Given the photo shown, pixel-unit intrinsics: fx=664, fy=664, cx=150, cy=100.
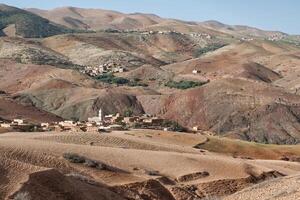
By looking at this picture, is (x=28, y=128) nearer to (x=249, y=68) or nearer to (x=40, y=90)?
(x=40, y=90)

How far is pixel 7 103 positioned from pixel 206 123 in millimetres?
39643

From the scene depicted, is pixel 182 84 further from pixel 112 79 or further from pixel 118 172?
pixel 118 172

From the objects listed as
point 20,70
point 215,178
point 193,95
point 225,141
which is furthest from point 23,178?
point 20,70

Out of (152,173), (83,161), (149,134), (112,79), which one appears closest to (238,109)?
(112,79)

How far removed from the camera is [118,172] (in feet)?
127

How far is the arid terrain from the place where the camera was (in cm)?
2931

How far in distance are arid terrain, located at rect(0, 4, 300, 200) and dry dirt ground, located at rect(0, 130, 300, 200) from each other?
79 millimetres

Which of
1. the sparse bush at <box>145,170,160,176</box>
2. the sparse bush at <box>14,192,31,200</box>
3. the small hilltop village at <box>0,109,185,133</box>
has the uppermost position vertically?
the sparse bush at <box>14,192,31,200</box>

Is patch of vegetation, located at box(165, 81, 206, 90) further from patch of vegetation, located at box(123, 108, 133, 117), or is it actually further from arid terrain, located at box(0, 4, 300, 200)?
patch of vegetation, located at box(123, 108, 133, 117)

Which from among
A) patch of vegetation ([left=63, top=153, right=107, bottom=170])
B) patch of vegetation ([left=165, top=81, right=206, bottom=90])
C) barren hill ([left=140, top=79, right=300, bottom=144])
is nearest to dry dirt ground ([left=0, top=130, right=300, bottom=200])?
patch of vegetation ([left=63, top=153, right=107, bottom=170])

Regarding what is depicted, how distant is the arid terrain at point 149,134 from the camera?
2931 centimetres

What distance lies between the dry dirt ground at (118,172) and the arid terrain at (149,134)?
79 millimetres

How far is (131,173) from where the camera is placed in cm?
3941

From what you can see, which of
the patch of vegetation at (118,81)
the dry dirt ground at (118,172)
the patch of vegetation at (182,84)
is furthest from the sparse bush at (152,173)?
the patch of vegetation at (182,84)
